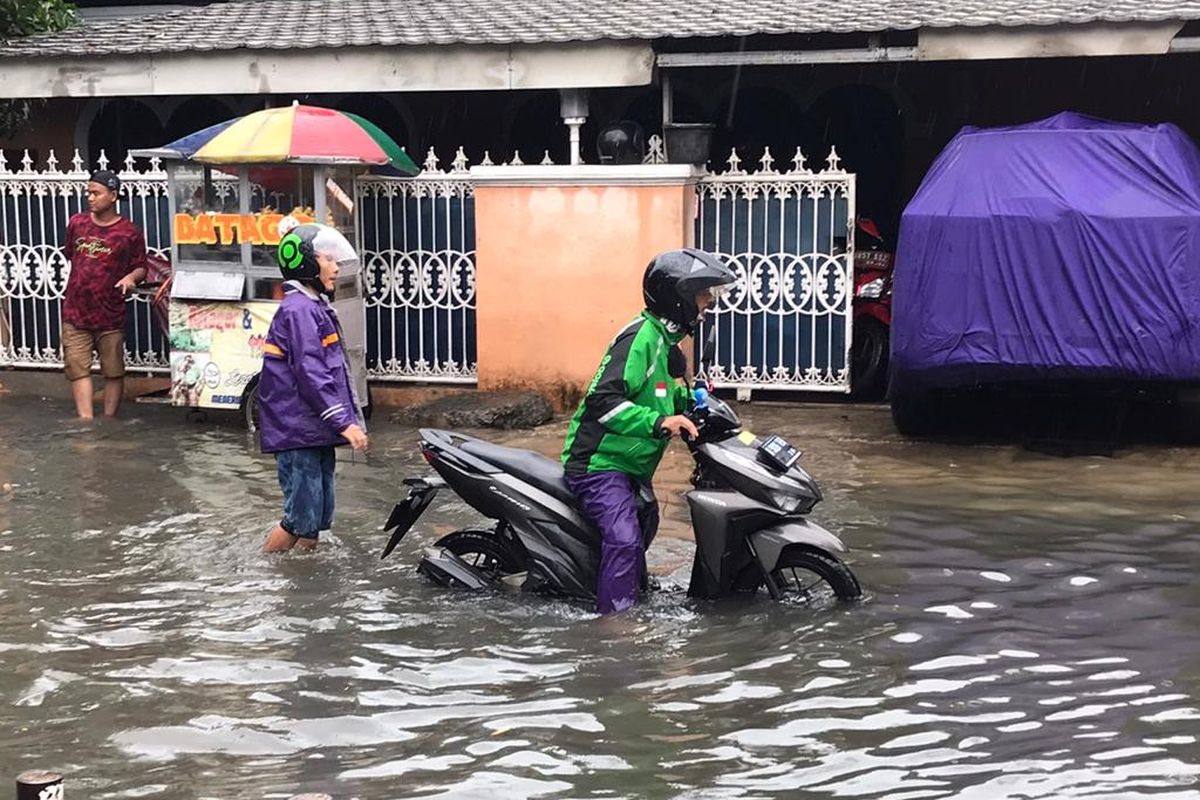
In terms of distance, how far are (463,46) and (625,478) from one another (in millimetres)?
6035

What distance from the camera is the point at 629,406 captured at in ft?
20.5

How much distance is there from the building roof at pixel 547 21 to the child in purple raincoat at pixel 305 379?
4.75 m

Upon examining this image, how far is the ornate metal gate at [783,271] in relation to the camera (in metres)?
11.3

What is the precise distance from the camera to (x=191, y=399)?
36.9ft

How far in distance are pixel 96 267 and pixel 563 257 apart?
11.2 ft

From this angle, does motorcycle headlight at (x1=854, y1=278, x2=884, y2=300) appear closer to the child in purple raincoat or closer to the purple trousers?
the child in purple raincoat

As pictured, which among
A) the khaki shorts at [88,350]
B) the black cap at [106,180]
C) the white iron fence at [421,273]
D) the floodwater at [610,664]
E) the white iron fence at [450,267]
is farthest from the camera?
the white iron fence at [421,273]

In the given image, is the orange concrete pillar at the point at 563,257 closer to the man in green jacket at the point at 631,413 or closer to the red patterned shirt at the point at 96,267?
the red patterned shirt at the point at 96,267

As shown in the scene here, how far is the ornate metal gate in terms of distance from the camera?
37.0ft

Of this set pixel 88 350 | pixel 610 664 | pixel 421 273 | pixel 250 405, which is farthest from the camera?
pixel 421 273

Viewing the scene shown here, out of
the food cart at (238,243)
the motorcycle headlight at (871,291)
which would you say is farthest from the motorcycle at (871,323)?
the food cart at (238,243)

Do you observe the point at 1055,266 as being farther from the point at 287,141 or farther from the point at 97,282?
the point at 97,282

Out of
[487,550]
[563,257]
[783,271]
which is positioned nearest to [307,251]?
[487,550]

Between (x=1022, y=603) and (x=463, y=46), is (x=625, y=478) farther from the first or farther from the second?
(x=463, y=46)
